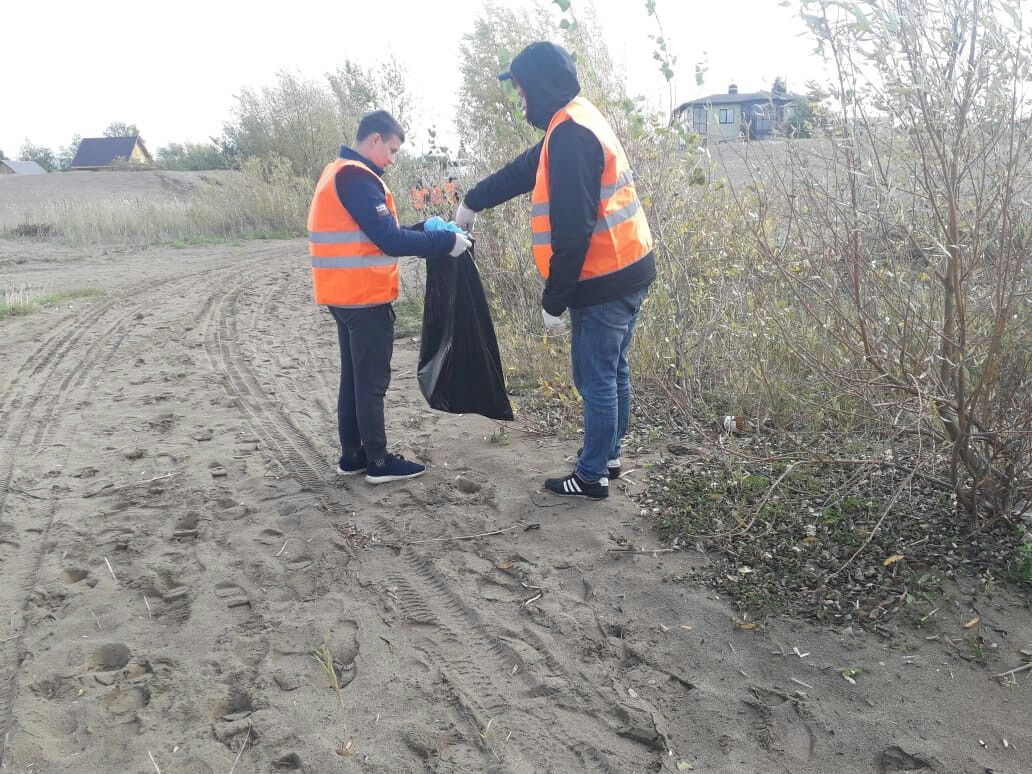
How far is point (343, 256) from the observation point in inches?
142

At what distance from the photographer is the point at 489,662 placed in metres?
2.57

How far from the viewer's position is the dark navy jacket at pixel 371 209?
3510 mm

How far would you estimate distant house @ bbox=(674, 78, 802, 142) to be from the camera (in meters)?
3.20

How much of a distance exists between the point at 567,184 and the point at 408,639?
1980mm

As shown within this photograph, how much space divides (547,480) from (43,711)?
234cm

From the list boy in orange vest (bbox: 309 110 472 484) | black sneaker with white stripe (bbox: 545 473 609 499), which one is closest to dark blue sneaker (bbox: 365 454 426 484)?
boy in orange vest (bbox: 309 110 472 484)

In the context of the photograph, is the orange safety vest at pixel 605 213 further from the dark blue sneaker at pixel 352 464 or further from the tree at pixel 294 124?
the tree at pixel 294 124

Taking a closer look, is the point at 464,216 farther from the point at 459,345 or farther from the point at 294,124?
the point at 294,124

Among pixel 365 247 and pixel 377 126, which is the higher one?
pixel 377 126

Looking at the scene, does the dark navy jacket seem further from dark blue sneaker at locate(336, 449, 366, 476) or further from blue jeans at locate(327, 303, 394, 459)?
dark blue sneaker at locate(336, 449, 366, 476)

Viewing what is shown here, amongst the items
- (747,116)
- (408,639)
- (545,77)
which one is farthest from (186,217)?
(408,639)

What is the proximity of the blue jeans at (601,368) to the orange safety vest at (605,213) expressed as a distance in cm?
21

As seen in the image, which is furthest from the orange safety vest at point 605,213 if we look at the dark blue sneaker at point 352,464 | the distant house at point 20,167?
the distant house at point 20,167

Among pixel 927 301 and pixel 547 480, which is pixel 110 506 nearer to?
pixel 547 480
